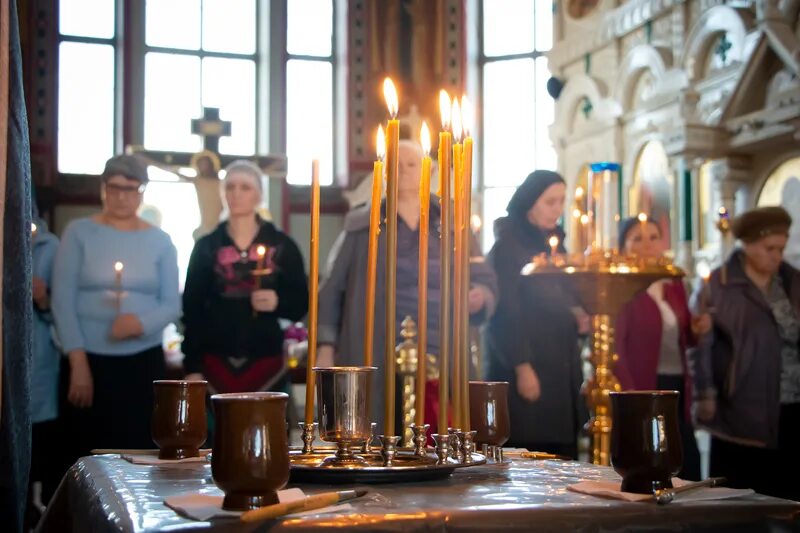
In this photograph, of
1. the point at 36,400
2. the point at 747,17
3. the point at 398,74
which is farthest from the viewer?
the point at 398,74

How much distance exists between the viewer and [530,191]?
4.15 m

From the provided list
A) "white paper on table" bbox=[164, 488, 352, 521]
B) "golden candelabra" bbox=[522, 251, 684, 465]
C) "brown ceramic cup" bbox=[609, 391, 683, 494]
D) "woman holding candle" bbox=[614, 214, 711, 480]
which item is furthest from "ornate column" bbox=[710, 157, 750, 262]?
"white paper on table" bbox=[164, 488, 352, 521]

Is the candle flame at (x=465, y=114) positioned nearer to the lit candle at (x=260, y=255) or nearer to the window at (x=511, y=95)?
the lit candle at (x=260, y=255)

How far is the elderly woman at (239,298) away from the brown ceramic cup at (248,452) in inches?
102

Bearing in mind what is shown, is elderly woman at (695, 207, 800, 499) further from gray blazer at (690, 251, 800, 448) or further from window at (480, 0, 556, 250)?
window at (480, 0, 556, 250)

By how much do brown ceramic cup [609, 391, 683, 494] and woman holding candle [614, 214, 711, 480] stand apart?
2851 millimetres

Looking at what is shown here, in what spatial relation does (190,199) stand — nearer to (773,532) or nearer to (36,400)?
(36,400)

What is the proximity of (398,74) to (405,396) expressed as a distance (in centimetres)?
939

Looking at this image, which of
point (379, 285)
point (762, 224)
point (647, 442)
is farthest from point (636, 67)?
point (647, 442)

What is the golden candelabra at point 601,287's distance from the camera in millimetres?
3297

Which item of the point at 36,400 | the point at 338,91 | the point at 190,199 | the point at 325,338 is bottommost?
the point at 36,400

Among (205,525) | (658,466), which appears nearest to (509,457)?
(658,466)

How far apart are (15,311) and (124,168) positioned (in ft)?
7.26

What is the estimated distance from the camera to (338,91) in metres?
12.4
